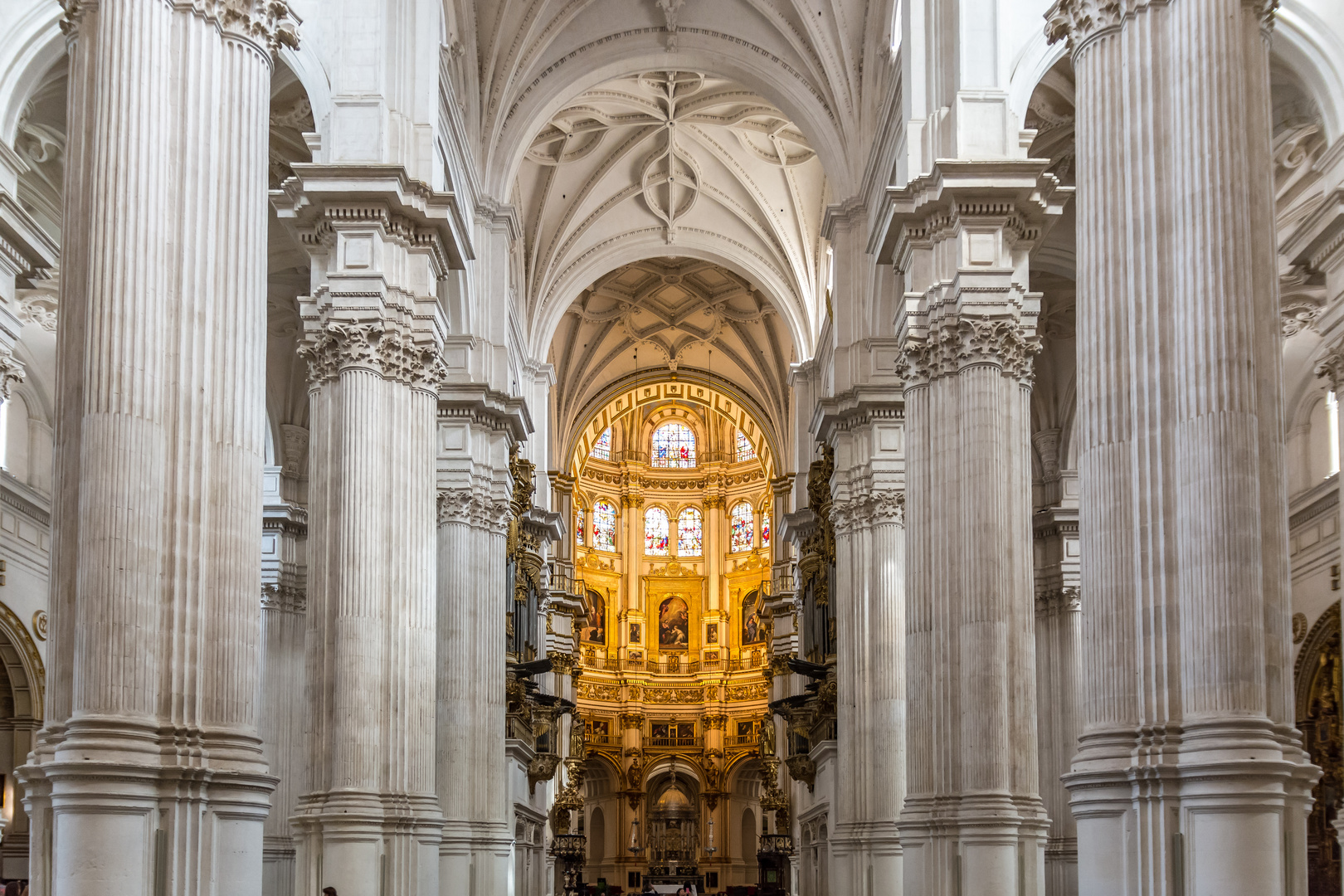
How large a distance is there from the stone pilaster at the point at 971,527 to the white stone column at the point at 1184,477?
7.97 m

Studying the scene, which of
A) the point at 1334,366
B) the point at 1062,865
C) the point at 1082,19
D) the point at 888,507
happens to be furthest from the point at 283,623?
the point at 1082,19

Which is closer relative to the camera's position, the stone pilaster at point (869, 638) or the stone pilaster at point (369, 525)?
the stone pilaster at point (369, 525)

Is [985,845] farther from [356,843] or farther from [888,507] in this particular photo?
[888,507]

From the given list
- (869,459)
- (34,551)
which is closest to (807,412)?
(869,459)

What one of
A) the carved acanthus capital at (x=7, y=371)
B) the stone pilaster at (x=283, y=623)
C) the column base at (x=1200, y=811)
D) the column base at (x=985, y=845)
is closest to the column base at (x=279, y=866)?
the stone pilaster at (x=283, y=623)

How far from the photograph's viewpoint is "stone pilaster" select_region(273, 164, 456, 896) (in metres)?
19.5

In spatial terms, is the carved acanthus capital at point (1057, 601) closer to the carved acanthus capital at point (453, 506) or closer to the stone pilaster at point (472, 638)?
the stone pilaster at point (472, 638)

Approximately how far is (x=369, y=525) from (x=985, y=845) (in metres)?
8.68

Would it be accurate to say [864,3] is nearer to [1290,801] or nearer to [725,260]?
[725,260]

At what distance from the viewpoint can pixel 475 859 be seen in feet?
92.3

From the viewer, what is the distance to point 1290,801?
408 inches

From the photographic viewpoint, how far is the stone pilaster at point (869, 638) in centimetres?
2739

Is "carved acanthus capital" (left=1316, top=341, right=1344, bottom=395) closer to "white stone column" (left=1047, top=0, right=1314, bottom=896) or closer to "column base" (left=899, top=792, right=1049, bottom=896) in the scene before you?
"column base" (left=899, top=792, right=1049, bottom=896)

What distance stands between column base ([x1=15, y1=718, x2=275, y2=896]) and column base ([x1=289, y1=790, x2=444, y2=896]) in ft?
24.9
